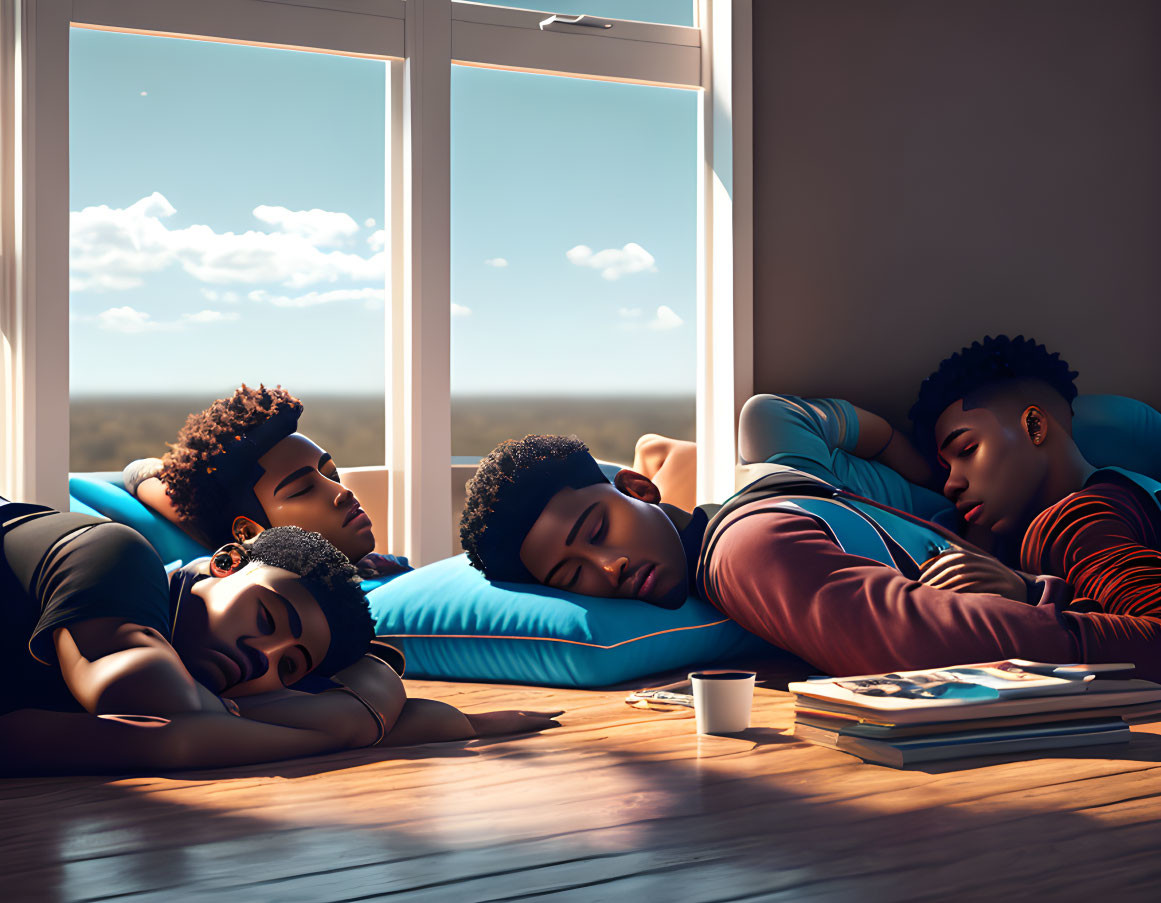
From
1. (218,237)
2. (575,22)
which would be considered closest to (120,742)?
(218,237)

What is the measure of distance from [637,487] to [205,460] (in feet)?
3.12

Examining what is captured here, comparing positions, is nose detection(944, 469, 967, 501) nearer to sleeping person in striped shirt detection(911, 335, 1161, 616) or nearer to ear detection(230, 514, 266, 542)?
sleeping person in striped shirt detection(911, 335, 1161, 616)

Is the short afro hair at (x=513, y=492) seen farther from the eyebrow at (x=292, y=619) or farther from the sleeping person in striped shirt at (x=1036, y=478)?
the sleeping person in striped shirt at (x=1036, y=478)

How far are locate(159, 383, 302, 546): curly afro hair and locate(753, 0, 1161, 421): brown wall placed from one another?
59.7 inches

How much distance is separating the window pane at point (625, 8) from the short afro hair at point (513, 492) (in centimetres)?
145

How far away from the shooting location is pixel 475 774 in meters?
1.50

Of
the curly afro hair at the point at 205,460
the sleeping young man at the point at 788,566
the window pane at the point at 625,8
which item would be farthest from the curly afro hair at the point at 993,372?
the curly afro hair at the point at 205,460

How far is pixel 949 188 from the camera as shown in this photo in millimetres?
3475

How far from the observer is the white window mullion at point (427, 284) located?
2965mm

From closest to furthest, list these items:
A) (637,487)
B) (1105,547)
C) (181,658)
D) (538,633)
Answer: (181,658)
(538,633)
(1105,547)
(637,487)

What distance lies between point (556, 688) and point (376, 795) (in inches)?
34.4

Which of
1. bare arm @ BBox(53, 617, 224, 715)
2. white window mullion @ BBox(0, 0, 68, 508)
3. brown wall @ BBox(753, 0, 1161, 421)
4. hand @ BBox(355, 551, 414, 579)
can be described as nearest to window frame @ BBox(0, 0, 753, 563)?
white window mullion @ BBox(0, 0, 68, 508)

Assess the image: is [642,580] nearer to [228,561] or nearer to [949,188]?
[228,561]

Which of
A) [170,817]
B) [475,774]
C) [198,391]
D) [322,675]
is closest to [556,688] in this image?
[322,675]
